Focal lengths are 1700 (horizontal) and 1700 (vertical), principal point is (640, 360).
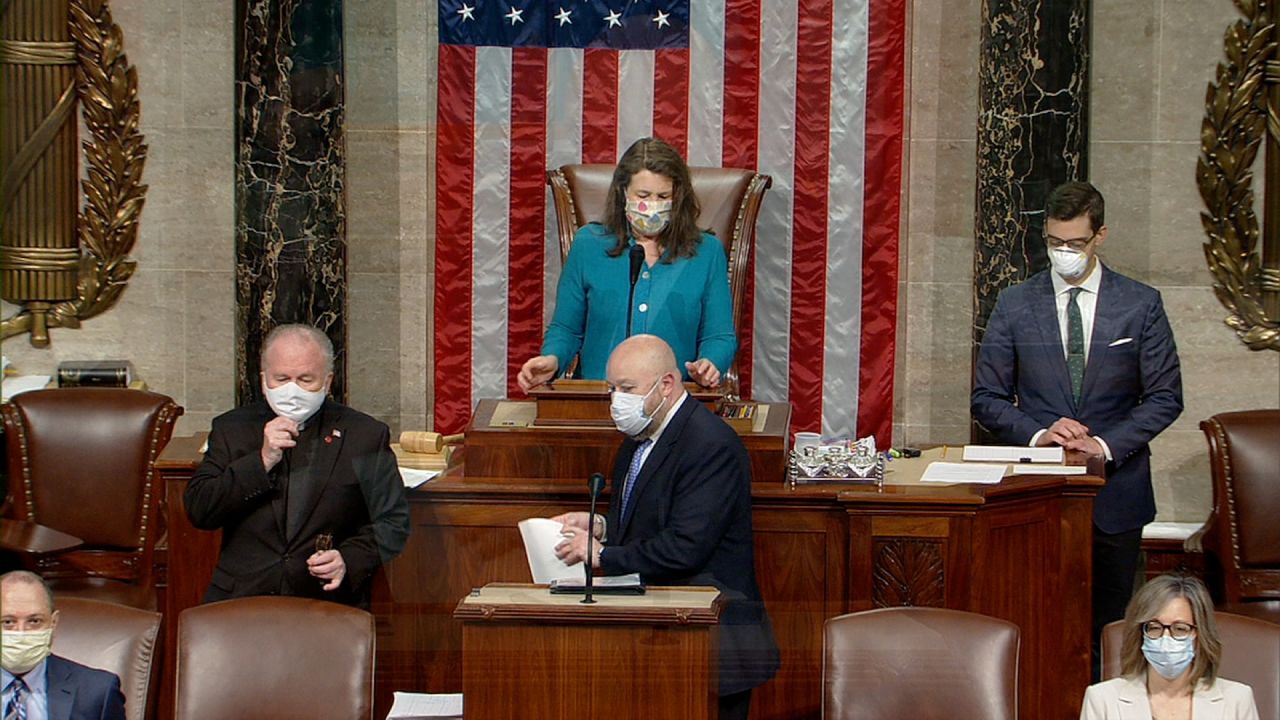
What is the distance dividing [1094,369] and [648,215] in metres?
1.48

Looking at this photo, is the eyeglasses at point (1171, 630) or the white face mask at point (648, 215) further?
the white face mask at point (648, 215)

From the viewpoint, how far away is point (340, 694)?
13.7 feet

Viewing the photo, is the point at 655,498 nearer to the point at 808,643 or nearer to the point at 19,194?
the point at 808,643

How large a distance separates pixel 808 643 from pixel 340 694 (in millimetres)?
1530

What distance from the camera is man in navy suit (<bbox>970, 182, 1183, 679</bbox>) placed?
5312 mm

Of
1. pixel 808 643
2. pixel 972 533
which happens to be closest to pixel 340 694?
Result: pixel 808 643

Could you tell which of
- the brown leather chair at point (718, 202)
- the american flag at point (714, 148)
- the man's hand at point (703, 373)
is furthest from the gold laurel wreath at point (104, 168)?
the man's hand at point (703, 373)

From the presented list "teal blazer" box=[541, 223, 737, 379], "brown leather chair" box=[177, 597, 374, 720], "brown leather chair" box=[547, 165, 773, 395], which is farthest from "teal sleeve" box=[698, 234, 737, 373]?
"brown leather chair" box=[177, 597, 374, 720]

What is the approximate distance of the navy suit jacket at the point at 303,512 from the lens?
4672mm

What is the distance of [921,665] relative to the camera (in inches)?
165

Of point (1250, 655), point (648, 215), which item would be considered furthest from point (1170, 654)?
point (648, 215)

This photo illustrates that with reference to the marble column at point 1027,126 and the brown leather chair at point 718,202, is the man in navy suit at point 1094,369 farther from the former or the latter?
the brown leather chair at point 718,202

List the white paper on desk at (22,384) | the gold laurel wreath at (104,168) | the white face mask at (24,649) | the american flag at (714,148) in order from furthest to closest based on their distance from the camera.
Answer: the gold laurel wreath at (104,168), the white paper on desk at (22,384), the american flag at (714,148), the white face mask at (24,649)

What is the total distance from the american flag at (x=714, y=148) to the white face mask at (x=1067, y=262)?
50 cm
